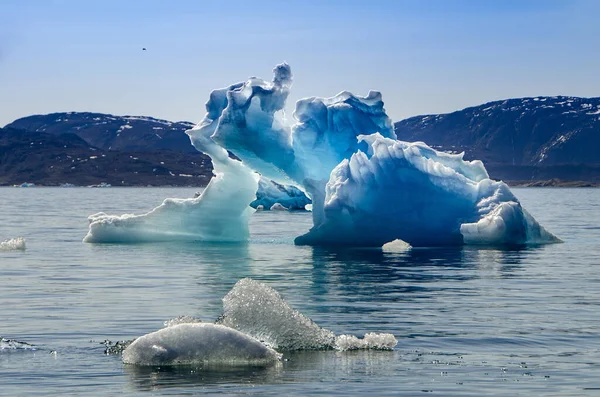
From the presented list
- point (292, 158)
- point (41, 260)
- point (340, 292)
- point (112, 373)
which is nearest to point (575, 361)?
point (112, 373)

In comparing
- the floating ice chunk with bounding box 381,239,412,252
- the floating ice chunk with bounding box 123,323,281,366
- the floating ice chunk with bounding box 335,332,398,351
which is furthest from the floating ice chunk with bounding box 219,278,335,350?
the floating ice chunk with bounding box 381,239,412,252

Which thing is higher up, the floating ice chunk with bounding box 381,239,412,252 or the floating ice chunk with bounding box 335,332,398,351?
the floating ice chunk with bounding box 381,239,412,252

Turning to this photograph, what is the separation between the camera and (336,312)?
17328 millimetres

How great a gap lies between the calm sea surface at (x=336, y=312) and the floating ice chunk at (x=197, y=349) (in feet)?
0.87

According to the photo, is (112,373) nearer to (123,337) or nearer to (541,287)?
(123,337)

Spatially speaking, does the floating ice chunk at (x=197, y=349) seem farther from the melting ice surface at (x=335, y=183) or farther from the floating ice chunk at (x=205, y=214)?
the floating ice chunk at (x=205, y=214)

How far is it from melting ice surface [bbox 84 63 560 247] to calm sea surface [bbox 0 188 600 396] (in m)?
1.05

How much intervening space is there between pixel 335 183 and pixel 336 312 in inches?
532

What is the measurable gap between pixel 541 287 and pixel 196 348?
35.1ft

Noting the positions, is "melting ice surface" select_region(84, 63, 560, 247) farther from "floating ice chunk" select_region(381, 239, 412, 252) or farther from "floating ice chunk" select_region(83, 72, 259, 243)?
"floating ice chunk" select_region(381, 239, 412, 252)

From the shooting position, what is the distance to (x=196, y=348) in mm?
12547

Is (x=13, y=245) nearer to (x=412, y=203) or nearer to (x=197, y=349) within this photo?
(x=412, y=203)

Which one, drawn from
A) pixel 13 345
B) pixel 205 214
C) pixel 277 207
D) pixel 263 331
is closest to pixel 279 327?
pixel 263 331

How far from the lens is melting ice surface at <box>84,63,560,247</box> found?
30734 mm
